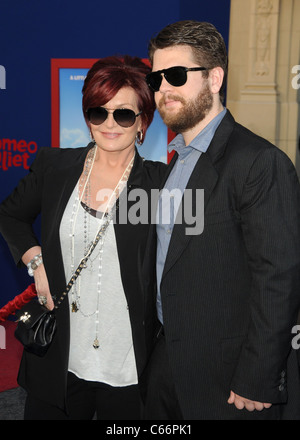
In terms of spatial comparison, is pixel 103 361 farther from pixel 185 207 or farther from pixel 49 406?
pixel 185 207

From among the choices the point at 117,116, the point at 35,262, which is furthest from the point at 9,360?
the point at 117,116

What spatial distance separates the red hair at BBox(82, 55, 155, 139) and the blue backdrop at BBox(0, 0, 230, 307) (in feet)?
8.92

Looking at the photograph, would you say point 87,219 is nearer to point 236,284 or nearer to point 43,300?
point 43,300

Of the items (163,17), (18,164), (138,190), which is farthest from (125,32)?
(138,190)

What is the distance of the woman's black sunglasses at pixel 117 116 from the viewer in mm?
2438

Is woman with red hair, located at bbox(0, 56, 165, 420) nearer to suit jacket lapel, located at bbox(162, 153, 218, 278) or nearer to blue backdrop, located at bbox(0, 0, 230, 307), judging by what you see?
suit jacket lapel, located at bbox(162, 153, 218, 278)

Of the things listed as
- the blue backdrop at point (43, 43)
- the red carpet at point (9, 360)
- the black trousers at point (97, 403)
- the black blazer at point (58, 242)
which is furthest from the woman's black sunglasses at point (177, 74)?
the red carpet at point (9, 360)

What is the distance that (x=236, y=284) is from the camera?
210 cm

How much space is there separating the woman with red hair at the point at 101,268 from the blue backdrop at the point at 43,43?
110 inches

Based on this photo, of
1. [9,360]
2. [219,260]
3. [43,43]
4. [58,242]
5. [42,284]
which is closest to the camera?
[219,260]

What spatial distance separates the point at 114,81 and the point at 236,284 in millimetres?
1053

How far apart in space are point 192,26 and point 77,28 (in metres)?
3.39

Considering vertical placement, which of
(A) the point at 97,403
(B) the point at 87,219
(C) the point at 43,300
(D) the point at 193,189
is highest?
(D) the point at 193,189

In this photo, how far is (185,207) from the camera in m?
2.12
